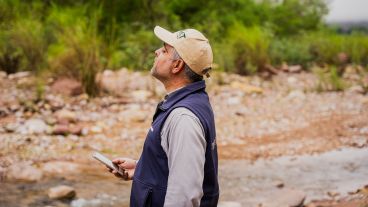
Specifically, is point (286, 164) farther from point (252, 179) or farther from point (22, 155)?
point (22, 155)

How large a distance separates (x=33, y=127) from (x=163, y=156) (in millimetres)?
4888

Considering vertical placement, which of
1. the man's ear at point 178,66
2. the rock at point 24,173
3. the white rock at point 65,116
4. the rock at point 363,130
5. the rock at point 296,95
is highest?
the man's ear at point 178,66

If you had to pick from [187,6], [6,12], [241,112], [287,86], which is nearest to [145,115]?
[241,112]

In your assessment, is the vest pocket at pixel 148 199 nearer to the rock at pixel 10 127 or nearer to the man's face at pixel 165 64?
the man's face at pixel 165 64

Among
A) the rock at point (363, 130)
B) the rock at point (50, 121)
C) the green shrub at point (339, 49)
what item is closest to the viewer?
the rock at point (50, 121)

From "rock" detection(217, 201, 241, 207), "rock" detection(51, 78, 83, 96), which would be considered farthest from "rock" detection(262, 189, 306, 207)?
"rock" detection(51, 78, 83, 96)

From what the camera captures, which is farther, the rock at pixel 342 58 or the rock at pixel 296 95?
the rock at pixel 342 58

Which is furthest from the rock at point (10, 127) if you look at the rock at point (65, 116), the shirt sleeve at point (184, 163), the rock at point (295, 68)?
the rock at point (295, 68)

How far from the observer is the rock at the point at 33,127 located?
6559 mm

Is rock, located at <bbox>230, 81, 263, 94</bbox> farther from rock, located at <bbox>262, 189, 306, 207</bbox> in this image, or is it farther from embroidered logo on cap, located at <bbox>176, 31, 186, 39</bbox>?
embroidered logo on cap, located at <bbox>176, 31, 186, 39</bbox>

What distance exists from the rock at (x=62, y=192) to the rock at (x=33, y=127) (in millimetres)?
1885

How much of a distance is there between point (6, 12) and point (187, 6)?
21.3 feet

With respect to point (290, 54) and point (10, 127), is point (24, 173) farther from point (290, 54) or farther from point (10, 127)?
point (290, 54)

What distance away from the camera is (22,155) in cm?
585
